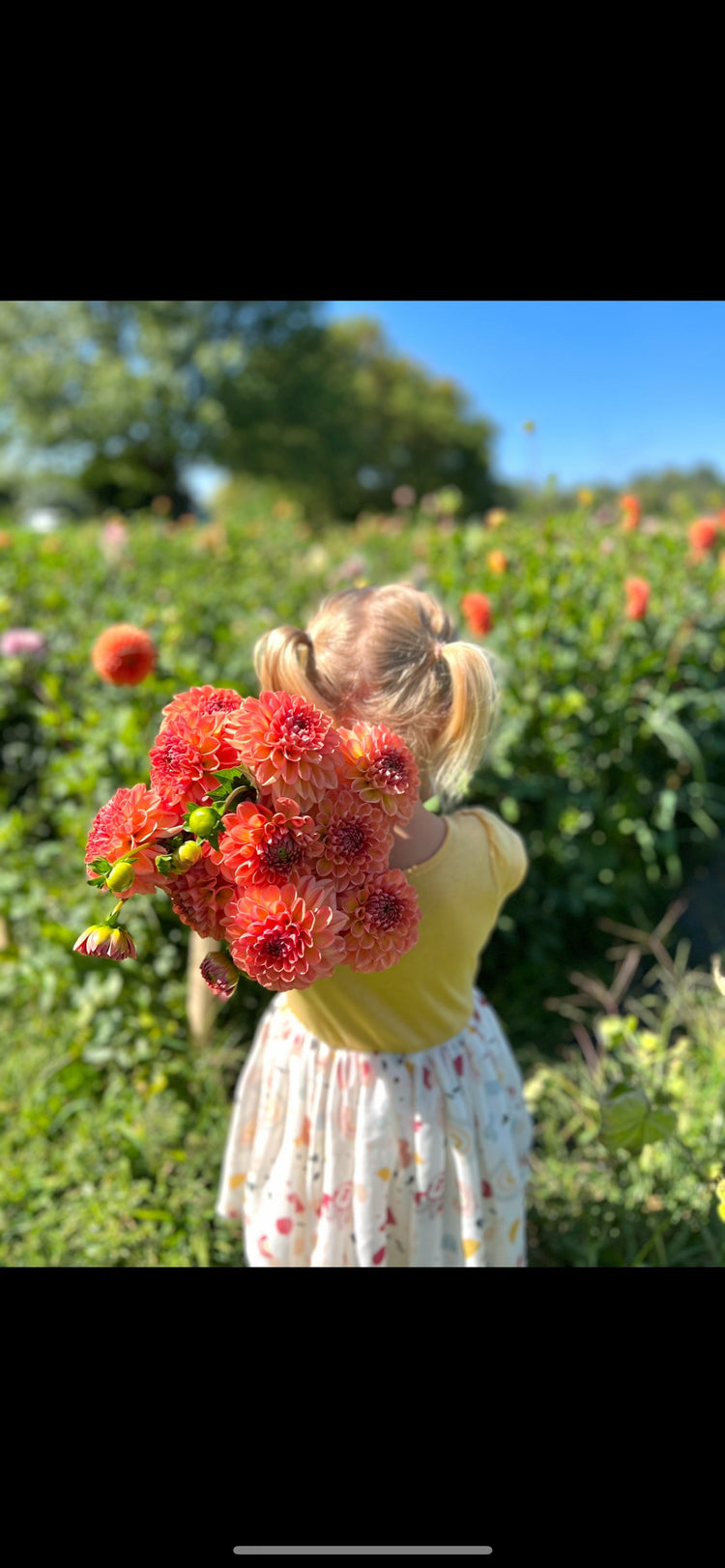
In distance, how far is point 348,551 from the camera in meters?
5.19

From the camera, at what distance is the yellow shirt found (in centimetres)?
128

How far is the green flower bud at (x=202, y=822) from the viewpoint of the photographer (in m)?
0.78

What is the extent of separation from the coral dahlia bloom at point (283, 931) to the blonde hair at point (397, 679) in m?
0.42

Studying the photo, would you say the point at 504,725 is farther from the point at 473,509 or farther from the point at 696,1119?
the point at 473,509

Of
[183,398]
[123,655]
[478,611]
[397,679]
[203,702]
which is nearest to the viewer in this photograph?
[203,702]

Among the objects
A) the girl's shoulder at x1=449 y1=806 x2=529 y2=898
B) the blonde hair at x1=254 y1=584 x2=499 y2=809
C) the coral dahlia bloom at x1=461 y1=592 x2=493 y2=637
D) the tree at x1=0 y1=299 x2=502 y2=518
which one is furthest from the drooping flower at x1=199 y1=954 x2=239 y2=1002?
the tree at x1=0 y1=299 x2=502 y2=518

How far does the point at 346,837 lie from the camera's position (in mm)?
833

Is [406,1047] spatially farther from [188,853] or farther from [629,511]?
[629,511]

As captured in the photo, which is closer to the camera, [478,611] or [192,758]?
[192,758]

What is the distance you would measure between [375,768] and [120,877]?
0.24 metres

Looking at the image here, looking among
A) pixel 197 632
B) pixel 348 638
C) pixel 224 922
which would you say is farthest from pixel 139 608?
pixel 224 922

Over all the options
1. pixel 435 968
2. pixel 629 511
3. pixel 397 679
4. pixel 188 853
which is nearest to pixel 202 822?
pixel 188 853

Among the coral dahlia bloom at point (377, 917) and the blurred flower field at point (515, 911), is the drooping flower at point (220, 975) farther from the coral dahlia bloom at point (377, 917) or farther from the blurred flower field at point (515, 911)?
the blurred flower field at point (515, 911)

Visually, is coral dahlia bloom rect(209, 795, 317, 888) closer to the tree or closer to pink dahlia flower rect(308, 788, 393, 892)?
pink dahlia flower rect(308, 788, 393, 892)
